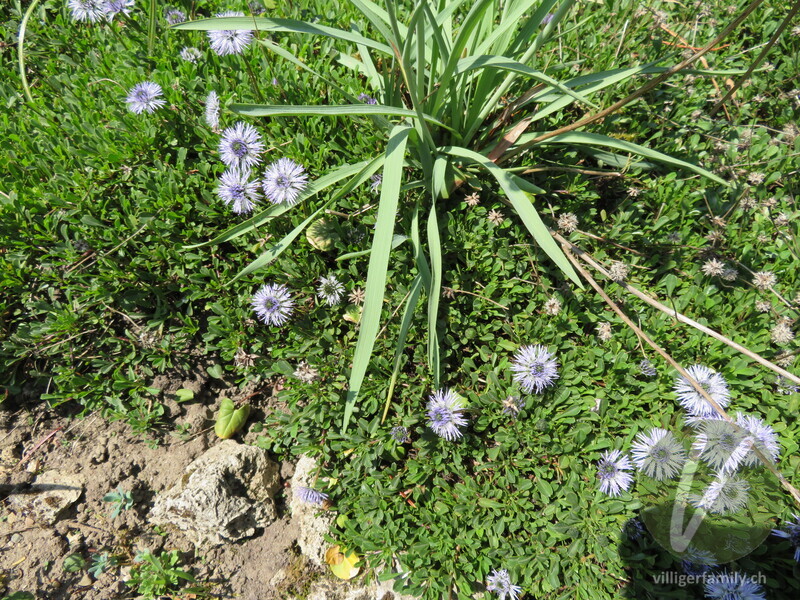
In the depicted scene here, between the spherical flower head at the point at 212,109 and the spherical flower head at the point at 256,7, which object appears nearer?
the spherical flower head at the point at 212,109

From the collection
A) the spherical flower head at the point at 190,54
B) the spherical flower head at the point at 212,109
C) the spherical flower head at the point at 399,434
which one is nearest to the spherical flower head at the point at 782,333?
the spherical flower head at the point at 399,434

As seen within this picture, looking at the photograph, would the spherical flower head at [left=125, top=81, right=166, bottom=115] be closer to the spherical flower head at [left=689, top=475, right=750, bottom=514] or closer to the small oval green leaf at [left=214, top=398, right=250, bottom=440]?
the small oval green leaf at [left=214, top=398, right=250, bottom=440]

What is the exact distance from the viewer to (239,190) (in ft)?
6.64

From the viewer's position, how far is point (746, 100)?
2654 millimetres

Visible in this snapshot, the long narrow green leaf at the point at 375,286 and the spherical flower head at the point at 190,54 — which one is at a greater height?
the spherical flower head at the point at 190,54

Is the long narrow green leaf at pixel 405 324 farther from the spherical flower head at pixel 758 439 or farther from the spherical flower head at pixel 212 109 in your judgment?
the spherical flower head at pixel 758 439

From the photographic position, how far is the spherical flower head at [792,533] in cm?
179

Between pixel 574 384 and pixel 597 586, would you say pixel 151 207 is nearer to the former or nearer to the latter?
pixel 574 384

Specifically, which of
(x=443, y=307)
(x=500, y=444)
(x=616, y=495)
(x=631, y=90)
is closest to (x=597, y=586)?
(x=616, y=495)

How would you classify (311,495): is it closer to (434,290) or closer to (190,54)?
(434,290)

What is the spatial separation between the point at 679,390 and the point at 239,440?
1.93 m

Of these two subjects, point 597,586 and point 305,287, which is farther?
point 305,287

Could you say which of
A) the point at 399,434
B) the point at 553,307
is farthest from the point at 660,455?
the point at 399,434

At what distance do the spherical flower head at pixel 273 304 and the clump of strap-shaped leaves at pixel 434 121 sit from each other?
0.24m
